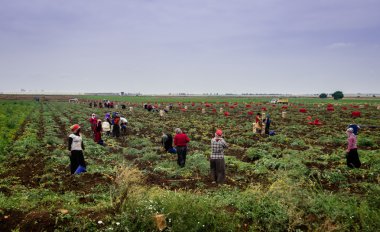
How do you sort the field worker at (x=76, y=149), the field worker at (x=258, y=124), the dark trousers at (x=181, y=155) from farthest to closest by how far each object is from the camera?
1. the field worker at (x=258, y=124)
2. the dark trousers at (x=181, y=155)
3. the field worker at (x=76, y=149)

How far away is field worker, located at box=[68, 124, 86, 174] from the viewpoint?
37.2 ft

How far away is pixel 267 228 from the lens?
23.1 feet

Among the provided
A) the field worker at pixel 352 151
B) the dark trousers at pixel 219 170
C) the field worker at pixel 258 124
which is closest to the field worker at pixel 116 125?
the field worker at pixel 258 124

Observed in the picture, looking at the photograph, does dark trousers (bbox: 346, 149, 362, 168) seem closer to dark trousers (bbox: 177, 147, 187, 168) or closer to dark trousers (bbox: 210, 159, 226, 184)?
dark trousers (bbox: 210, 159, 226, 184)

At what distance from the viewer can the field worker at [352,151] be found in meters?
12.2

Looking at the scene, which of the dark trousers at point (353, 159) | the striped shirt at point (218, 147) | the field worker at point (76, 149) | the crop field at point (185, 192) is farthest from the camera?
the dark trousers at point (353, 159)

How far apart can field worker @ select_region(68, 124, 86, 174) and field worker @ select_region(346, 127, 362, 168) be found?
394 inches

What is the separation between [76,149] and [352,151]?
33.9ft

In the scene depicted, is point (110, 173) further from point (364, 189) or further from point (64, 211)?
point (364, 189)

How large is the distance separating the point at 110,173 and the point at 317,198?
23.7 feet

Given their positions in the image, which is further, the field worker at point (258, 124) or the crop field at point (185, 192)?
the field worker at point (258, 124)

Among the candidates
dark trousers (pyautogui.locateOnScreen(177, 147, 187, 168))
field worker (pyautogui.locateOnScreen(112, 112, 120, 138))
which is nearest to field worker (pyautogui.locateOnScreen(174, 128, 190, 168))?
dark trousers (pyautogui.locateOnScreen(177, 147, 187, 168))

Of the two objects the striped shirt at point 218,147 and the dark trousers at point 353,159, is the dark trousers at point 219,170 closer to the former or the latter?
the striped shirt at point 218,147

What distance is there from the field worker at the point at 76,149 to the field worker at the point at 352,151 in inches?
394
